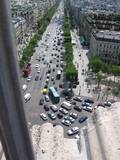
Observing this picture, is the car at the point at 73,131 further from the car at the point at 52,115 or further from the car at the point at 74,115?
the car at the point at 52,115

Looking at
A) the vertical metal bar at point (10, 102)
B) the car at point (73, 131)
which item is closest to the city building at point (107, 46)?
the car at point (73, 131)

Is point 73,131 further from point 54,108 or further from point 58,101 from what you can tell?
point 58,101

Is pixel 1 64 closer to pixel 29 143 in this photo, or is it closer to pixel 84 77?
pixel 29 143

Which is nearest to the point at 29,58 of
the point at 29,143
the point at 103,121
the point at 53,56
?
the point at 53,56

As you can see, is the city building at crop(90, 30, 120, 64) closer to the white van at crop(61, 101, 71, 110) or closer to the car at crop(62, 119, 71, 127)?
the white van at crop(61, 101, 71, 110)

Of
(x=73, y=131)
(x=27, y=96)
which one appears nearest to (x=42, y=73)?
(x=27, y=96)

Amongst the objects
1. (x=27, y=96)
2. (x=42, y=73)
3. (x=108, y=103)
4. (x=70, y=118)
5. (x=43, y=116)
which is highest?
(x=27, y=96)
